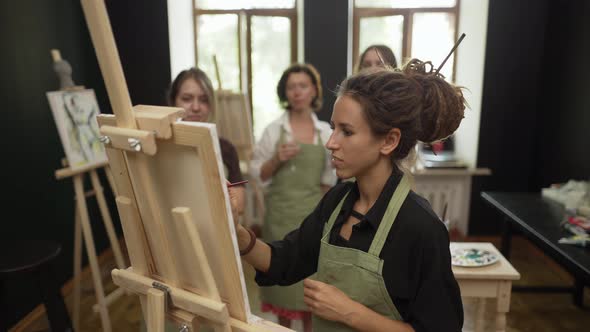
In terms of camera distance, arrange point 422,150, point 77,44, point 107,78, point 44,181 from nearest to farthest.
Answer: point 107,78
point 44,181
point 77,44
point 422,150

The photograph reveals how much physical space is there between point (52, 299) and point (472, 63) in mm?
3339

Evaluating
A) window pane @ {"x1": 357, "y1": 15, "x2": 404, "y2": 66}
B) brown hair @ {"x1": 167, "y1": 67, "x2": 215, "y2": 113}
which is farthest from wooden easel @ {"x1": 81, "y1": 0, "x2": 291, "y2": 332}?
window pane @ {"x1": 357, "y1": 15, "x2": 404, "y2": 66}

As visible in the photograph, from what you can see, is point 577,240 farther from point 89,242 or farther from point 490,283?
point 89,242

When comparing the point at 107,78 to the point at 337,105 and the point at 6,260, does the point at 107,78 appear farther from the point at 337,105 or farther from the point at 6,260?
the point at 6,260

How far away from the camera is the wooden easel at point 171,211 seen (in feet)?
2.69

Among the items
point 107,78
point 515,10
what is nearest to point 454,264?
point 107,78

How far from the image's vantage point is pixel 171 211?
93 centimetres

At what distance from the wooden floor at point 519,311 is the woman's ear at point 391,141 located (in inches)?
72.9

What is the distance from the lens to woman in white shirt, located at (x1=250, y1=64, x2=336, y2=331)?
2.30 metres

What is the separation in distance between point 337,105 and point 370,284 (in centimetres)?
41

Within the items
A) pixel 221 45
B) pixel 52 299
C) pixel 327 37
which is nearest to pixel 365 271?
pixel 52 299

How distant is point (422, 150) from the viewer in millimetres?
3777

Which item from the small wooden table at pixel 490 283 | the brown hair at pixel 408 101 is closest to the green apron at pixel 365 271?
the brown hair at pixel 408 101

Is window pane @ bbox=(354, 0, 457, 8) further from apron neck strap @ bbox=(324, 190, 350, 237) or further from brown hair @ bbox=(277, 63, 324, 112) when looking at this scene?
apron neck strap @ bbox=(324, 190, 350, 237)
